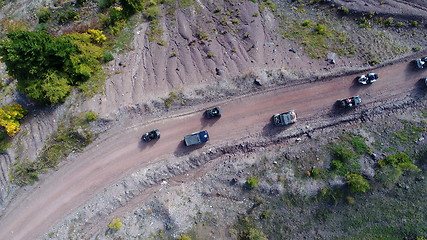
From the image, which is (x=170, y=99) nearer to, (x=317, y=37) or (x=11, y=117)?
(x=11, y=117)

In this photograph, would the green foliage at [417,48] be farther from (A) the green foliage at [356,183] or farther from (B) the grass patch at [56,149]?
(B) the grass patch at [56,149]

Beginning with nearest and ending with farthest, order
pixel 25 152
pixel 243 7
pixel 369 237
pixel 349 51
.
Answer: pixel 369 237 → pixel 25 152 → pixel 349 51 → pixel 243 7

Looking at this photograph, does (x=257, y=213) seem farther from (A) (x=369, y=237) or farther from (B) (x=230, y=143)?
(A) (x=369, y=237)

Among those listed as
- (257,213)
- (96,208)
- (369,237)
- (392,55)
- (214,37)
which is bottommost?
(369,237)

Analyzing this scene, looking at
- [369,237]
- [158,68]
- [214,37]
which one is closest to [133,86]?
[158,68]

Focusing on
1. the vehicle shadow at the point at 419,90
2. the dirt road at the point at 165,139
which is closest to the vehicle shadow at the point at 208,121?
the dirt road at the point at 165,139

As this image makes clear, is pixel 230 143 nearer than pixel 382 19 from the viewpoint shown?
Yes

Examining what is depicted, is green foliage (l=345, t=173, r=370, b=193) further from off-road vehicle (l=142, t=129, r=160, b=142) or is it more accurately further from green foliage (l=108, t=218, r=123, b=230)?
green foliage (l=108, t=218, r=123, b=230)
